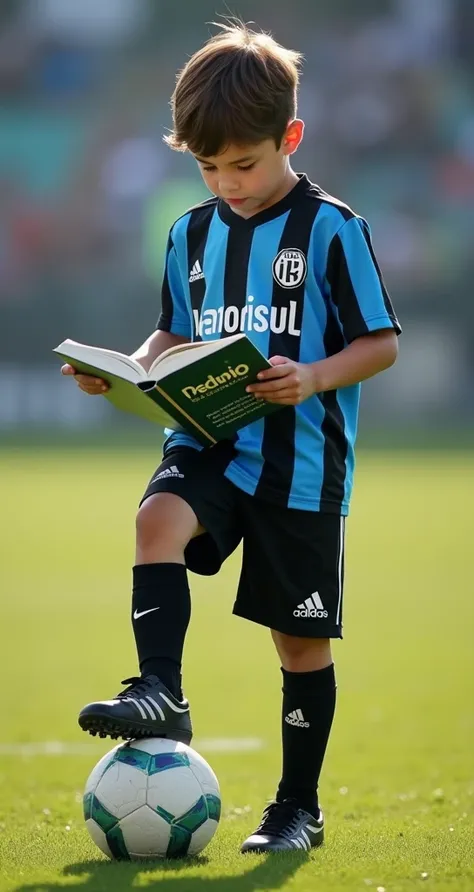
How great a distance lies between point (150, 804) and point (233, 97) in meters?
1.62

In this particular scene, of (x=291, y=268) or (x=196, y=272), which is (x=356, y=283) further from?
(x=196, y=272)

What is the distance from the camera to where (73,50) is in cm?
3672

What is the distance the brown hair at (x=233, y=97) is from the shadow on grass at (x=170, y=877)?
1623 millimetres

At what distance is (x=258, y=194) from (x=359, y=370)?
498mm

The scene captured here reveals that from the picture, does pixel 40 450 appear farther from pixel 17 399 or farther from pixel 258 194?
pixel 258 194

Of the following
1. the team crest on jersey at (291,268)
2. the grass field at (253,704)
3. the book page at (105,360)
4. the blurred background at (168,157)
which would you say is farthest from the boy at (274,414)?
→ the blurred background at (168,157)

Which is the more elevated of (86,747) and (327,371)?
(327,371)

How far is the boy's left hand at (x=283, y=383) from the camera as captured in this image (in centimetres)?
308

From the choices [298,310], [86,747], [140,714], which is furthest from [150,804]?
[86,747]

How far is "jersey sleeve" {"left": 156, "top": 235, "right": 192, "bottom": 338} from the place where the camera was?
148 inches

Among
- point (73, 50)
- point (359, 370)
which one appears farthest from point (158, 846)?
point (73, 50)

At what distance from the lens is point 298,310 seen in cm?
339

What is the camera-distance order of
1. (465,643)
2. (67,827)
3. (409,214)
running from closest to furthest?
(67,827) < (465,643) < (409,214)

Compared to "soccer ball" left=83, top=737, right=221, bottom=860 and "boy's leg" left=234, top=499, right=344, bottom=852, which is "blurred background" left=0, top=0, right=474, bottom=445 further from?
"soccer ball" left=83, top=737, right=221, bottom=860
